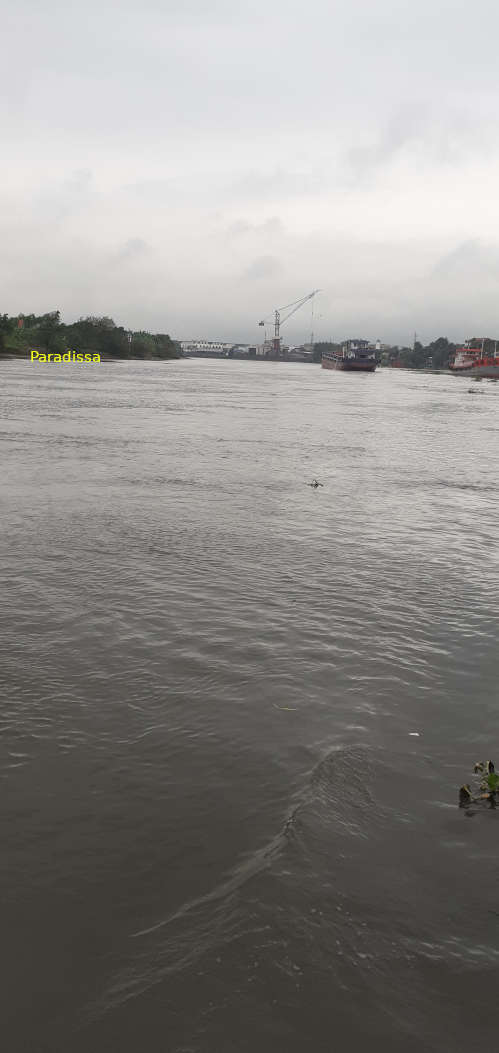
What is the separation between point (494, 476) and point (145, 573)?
711 inches

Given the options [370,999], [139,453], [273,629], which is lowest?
[370,999]

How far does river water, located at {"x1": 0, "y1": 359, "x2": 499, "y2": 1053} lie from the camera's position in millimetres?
4293

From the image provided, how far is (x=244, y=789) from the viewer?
637 cm

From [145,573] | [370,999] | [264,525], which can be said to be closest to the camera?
[370,999]

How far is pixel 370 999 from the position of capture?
14.2 ft

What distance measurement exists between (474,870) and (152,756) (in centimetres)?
301

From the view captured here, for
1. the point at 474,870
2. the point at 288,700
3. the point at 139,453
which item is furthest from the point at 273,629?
the point at 139,453

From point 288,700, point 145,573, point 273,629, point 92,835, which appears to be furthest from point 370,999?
point 145,573

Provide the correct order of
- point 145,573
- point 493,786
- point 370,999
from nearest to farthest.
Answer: point 370,999 → point 493,786 → point 145,573

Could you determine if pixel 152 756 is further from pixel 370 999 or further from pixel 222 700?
pixel 370 999

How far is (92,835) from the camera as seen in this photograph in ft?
18.5

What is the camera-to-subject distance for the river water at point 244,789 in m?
4.29

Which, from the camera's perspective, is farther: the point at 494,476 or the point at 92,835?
the point at 494,476

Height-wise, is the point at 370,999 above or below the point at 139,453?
below
